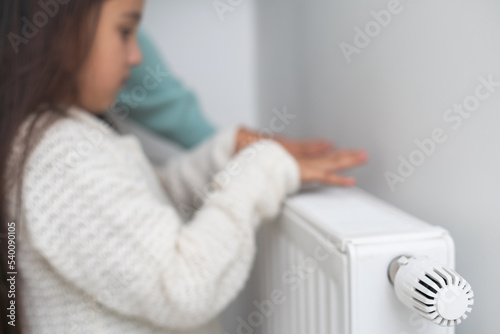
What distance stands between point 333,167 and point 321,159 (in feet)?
0.12

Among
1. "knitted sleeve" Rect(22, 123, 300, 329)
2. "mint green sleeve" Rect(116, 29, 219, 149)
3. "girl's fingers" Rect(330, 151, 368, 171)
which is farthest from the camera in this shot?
"mint green sleeve" Rect(116, 29, 219, 149)

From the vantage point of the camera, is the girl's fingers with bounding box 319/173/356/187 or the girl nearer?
the girl

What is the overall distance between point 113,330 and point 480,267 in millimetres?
376

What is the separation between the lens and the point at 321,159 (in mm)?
696

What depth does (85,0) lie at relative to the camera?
1.93ft

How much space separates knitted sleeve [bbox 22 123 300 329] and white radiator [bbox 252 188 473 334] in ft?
0.23

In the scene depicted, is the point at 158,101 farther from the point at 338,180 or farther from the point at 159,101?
the point at 338,180

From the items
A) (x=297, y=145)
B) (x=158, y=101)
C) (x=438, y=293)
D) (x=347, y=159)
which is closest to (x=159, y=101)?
(x=158, y=101)

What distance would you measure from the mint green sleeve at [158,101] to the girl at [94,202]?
23cm

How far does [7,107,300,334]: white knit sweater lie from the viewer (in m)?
0.53

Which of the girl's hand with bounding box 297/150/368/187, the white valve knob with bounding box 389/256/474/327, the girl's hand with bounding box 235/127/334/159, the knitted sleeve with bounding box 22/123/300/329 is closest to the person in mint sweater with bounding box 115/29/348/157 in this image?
the girl's hand with bounding box 235/127/334/159

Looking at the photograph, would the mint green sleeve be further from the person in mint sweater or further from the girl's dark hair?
the girl's dark hair

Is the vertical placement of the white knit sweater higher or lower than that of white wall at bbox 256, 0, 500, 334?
lower

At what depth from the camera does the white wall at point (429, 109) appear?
44 centimetres
